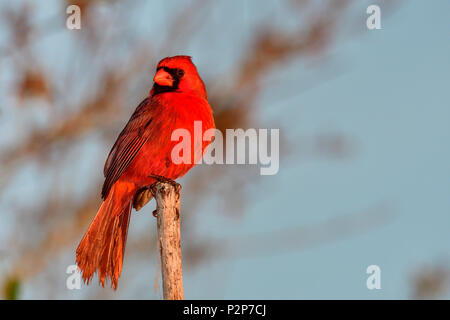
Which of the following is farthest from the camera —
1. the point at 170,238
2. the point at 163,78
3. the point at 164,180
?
the point at 163,78

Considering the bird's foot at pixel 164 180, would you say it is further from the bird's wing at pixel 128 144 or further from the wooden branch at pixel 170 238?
the bird's wing at pixel 128 144

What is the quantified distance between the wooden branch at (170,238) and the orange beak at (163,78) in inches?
29.9

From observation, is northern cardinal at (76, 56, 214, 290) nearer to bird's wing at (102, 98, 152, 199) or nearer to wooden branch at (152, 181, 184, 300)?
bird's wing at (102, 98, 152, 199)

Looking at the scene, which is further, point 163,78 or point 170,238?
point 163,78

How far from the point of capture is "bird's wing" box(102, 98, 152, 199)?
3.58m

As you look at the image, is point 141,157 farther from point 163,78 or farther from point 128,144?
point 163,78

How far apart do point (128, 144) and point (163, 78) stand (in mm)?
492

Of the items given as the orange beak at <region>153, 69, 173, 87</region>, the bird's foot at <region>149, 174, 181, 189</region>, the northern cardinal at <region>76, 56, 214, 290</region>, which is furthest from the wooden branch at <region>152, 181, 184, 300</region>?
the orange beak at <region>153, 69, 173, 87</region>

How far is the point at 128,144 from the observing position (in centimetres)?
366

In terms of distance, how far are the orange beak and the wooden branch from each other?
76cm

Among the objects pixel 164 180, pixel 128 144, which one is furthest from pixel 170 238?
pixel 128 144
